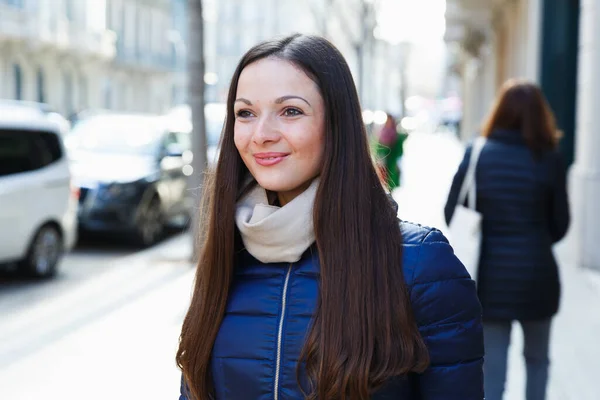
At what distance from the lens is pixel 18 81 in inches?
1393

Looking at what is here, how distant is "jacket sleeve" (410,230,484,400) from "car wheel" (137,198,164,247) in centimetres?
1065

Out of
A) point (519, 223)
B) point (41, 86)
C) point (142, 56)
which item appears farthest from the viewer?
point (142, 56)

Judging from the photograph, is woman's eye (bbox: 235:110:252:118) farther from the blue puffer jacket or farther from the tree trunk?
the tree trunk

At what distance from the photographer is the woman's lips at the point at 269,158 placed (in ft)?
6.55

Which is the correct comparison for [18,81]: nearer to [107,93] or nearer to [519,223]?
[107,93]

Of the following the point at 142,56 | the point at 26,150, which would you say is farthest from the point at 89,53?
the point at 26,150

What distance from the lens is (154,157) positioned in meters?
13.2

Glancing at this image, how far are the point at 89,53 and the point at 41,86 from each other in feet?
12.8

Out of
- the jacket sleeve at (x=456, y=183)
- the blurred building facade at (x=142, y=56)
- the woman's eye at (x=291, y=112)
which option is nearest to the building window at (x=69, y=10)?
the blurred building facade at (x=142, y=56)

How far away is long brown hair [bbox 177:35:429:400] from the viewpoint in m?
1.87

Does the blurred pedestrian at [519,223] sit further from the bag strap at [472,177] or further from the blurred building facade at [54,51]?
the blurred building facade at [54,51]

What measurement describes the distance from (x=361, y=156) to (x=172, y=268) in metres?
9.00

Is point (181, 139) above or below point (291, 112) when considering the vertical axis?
below

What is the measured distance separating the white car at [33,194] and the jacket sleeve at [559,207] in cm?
609
